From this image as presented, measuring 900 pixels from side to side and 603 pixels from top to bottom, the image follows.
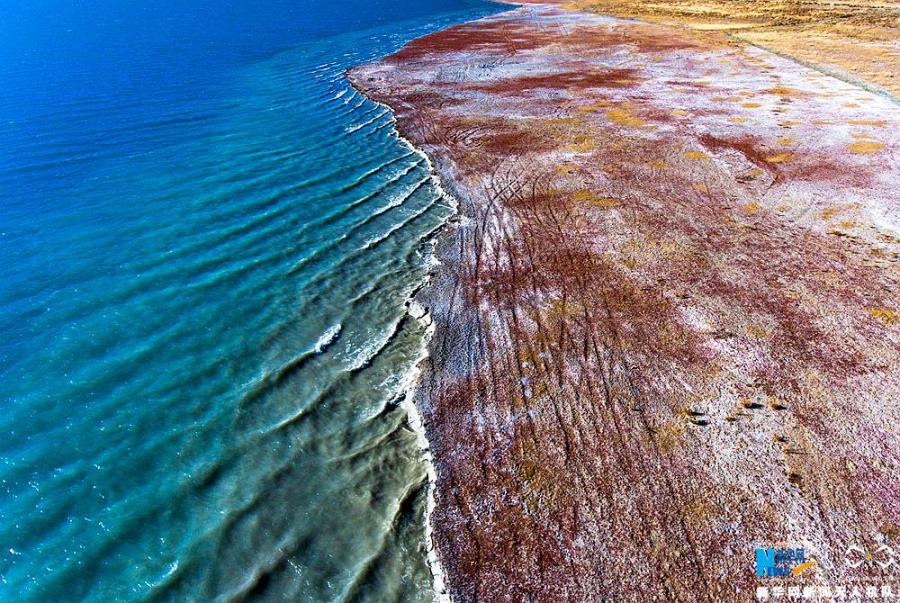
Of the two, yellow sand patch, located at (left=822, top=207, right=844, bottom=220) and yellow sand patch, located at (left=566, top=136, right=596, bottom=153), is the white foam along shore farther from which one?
yellow sand patch, located at (left=822, top=207, right=844, bottom=220)

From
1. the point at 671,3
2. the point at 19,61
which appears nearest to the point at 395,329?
the point at 19,61

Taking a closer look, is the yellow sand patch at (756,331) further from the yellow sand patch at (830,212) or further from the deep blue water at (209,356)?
the deep blue water at (209,356)

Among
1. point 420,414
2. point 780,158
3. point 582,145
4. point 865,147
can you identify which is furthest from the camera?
point 582,145

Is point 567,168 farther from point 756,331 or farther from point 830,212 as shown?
point 756,331

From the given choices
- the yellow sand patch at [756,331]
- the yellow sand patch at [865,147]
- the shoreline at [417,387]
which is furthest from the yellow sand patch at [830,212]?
the shoreline at [417,387]

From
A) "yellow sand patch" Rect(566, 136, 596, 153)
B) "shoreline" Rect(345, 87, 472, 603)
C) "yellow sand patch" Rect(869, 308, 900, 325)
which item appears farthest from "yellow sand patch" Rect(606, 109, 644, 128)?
"yellow sand patch" Rect(869, 308, 900, 325)

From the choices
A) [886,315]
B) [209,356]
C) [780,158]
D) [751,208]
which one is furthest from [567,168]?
[209,356]
